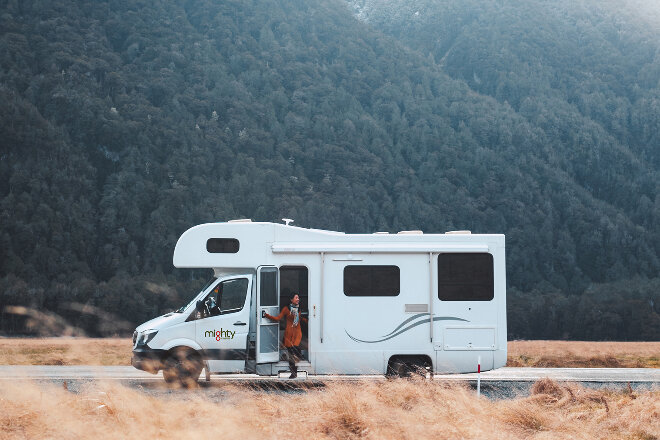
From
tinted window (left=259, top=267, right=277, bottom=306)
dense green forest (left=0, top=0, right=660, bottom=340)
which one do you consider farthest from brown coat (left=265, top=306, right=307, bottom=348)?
dense green forest (left=0, top=0, right=660, bottom=340)

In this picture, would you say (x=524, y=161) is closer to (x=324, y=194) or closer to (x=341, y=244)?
(x=324, y=194)

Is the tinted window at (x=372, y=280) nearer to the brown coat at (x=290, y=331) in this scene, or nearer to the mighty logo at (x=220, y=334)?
the brown coat at (x=290, y=331)

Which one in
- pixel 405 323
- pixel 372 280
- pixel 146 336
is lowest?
pixel 146 336

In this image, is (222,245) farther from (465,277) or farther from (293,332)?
(465,277)

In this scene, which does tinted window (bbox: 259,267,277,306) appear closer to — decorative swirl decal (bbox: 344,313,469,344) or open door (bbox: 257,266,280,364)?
open door (bbox: 257,266,280,364)

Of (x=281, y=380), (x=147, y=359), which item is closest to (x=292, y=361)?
(x=281, y=380)

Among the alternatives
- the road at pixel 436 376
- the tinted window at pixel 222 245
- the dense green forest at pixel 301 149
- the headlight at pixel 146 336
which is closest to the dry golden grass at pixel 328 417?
the headlight at pixel 146 336

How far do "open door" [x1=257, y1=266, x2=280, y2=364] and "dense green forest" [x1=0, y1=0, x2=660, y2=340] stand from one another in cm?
4142

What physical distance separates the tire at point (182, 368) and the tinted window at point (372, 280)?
3121mm

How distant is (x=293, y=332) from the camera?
49.4 ft

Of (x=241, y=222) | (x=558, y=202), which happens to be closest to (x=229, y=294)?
(x=241, y=222)

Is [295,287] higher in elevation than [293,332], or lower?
higher

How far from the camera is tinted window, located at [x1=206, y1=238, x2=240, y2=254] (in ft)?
50.4

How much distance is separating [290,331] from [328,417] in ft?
17.7
